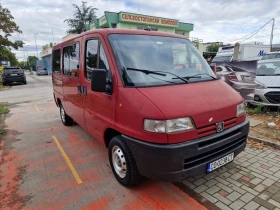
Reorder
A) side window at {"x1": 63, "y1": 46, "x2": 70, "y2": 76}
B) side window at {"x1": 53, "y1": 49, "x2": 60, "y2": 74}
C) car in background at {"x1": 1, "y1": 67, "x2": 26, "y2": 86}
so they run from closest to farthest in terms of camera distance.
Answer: side window at {"x1": 63, "y1": 46, "x2": 70, "y2": 76} < side window at {"x1": 53, "y1": 49, "x2": 60, "y2": 74} < car in background at {"x1": 1, "y1": 67, "x2": 26, "y2": 86}

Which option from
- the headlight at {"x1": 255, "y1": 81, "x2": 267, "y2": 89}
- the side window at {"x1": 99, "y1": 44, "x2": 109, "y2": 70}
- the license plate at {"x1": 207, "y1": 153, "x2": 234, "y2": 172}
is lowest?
the license plate at {"x1": 207, "y1": 153, "x2": 234, "y2": 172}

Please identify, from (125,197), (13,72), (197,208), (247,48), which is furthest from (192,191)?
(13,72)

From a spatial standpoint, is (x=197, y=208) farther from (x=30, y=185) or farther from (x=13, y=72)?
(x=13, y=72)

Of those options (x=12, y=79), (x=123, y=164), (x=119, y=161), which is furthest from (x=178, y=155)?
(x=12, y=79)

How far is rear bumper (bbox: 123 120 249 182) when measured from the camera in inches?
91.9

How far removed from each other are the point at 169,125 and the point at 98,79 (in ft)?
3.66

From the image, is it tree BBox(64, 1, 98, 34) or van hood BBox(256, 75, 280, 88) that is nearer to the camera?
van hood BBox(256, 75, 280, 88)

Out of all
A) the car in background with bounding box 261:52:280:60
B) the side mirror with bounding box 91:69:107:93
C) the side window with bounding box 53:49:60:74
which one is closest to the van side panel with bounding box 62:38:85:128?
the side window with bounding box 53:49:60:74

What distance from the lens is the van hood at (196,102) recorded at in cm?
239

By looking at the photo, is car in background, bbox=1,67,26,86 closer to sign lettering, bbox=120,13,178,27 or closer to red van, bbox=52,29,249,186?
sign lettering, bbox=120,13,178,27

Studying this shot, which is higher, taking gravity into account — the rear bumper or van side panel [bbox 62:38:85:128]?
van side panel [bbox 62:38:85:128]

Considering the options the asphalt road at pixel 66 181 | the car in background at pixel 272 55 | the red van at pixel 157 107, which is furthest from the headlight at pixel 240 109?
the car in background at pixel 272 55

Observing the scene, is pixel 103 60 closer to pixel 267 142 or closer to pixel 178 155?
pixel 178 155

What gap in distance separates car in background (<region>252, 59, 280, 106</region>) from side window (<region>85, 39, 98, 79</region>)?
554cm
